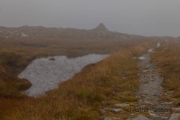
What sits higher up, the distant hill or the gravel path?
the distant hill

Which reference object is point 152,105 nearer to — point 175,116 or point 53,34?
point 175,116

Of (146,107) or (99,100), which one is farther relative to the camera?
(99,100)

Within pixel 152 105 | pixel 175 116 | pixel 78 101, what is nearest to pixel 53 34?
pixel 78 101

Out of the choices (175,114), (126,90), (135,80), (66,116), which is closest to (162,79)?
(135,80)

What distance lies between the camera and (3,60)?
29062 millimetres

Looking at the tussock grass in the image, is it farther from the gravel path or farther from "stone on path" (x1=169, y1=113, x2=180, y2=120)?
"stone on path" (x1=169, y1=113, x2=180, y2=120)

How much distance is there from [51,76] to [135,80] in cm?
1246

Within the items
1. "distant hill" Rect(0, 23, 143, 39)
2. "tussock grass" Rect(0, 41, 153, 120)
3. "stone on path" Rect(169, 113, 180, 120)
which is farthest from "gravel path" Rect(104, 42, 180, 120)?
"distant hill" Rect(0, 23, 143, 39)

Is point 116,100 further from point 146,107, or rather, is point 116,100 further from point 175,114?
point 175,114

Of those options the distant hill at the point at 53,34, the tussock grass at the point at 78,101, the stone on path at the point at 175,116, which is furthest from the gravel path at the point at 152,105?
the distant hill at the point at 53,34

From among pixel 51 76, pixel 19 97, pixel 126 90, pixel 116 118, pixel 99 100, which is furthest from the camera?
pixel 51 76

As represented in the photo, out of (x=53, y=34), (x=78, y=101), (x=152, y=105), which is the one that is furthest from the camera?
(x=53, y=34)

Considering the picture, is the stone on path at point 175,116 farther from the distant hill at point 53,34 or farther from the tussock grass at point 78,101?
the distant hill at point 53,34

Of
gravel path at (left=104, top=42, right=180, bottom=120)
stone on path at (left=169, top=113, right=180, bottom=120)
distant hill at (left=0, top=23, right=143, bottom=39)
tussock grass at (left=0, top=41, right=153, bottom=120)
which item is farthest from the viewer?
distant hill at (left=0, top=23, right=143, bottom=39)
